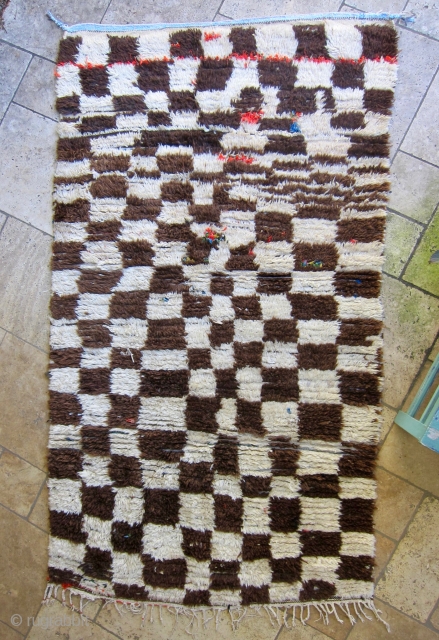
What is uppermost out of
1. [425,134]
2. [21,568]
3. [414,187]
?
[425,134]

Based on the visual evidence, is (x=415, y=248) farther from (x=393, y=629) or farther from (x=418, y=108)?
(x=393, y=629)

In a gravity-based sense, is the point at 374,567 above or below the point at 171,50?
below

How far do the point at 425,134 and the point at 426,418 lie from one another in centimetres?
74

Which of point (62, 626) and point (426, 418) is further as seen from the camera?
point (62, 626)

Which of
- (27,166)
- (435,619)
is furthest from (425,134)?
(435,619)

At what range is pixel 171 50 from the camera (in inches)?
39.6

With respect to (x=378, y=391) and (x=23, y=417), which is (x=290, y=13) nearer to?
(x=378, y=391)

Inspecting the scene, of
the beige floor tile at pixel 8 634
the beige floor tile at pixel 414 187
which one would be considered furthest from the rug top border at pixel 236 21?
the beige floor tile at pixel 8 634

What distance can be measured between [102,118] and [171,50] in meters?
0.26

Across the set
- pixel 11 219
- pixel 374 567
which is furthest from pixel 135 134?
pixel 374 567

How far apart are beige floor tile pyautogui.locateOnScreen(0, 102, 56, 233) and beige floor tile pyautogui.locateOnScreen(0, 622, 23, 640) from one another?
1.09 metres

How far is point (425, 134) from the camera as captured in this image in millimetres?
998

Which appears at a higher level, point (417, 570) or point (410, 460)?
point (410, 460)

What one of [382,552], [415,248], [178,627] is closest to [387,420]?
[382,552]
